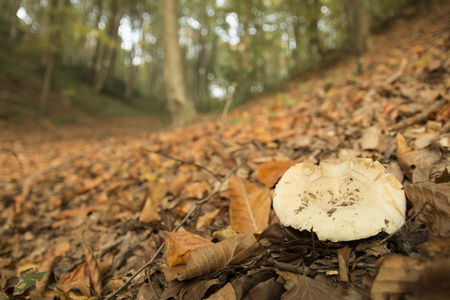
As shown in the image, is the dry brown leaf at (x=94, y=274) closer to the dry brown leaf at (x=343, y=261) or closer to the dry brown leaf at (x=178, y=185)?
the dry brown leaf at (x=178, y=185)

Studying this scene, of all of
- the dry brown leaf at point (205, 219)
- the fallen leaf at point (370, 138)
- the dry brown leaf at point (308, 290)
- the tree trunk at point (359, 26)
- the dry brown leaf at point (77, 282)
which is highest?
the tree trunk at point (359, 26)

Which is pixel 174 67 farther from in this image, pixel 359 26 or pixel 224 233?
pixel 224 233

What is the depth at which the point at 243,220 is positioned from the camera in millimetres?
1286

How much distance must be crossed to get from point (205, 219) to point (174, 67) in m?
5.76

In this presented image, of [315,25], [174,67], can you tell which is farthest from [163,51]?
[315,25]

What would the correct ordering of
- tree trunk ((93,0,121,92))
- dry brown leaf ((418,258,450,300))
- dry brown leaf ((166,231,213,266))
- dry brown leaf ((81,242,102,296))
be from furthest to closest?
tree trunk ((93,0,121,92))
dry brown leaf ((81,242,102,296))
dry brown leaf ((166,231,213,266))
dry brown leaf ((418,258,450,300))

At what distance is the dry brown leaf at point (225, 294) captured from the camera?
0.89 meters

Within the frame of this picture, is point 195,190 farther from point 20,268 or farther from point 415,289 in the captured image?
point 415,289

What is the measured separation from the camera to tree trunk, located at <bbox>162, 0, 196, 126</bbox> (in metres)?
6.45

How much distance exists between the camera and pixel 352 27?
5934mm

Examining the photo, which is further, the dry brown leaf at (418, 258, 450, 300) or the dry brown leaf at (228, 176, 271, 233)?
the dry brown leaf at (228, 176, 271, 233)

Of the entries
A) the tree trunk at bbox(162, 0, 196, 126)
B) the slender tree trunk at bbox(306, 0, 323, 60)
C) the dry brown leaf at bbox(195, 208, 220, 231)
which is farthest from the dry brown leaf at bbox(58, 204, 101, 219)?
the slender tree trunk at bbox(306, 0, 323, 60)

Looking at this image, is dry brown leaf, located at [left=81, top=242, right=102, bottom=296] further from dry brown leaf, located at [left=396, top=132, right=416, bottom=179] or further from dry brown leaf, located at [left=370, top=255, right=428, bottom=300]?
dry brown leaf, located at [left=396, top=132, right=416, bottom=179]

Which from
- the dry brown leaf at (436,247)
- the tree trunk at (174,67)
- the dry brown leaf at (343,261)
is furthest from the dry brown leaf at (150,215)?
the tree trunk at (174,67)
